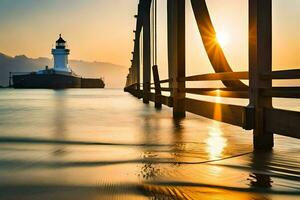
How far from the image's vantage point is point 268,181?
2838 mm

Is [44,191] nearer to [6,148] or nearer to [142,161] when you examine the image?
[142,161]

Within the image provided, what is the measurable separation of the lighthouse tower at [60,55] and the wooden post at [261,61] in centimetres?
9998

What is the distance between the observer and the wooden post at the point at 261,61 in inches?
169

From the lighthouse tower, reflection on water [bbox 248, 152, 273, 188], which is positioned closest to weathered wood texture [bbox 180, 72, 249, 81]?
reflection on water [bbox 248, 152, 273, 188]

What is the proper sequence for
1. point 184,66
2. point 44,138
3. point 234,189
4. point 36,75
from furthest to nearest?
1. point 36,75
2. point 184,66
3. point 44,138
4. point 234,189

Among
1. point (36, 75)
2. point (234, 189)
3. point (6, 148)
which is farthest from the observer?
point (36, 75)

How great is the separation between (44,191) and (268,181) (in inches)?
54.9

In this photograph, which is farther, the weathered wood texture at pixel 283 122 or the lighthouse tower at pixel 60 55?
the lighthouse tower at pixel 60 55

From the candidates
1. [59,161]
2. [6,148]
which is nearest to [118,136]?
[6,148]

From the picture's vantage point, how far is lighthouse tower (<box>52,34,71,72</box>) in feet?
335

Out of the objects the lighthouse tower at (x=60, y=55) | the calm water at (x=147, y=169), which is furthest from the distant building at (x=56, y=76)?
the calm water at (x=147, y=169)

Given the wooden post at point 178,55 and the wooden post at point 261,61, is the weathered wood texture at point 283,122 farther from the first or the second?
the wooden post at point 178,55

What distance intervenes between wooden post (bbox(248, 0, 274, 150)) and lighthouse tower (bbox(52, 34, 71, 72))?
100.0 meters

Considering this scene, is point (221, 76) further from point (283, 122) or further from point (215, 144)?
point (283, 122)
